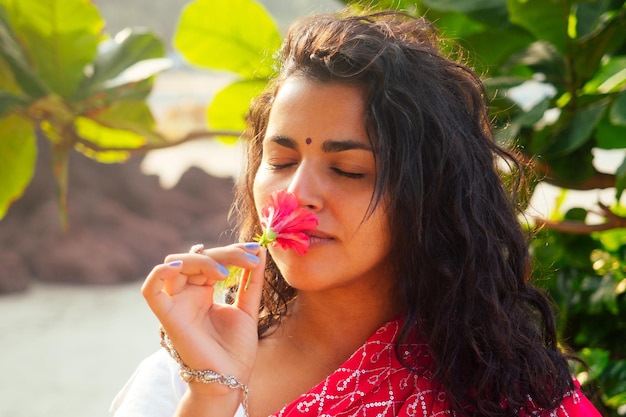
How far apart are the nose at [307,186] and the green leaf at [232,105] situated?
94cm

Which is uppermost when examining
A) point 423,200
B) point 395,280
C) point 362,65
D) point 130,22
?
point 130,22

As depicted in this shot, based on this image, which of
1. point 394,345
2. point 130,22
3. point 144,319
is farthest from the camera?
point 130,22

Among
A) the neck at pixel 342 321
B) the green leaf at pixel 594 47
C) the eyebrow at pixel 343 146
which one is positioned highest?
the green leaf at pixel 594 47

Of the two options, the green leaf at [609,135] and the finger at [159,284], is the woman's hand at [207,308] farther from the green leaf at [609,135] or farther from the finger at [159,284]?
the green leaf at [609,135]

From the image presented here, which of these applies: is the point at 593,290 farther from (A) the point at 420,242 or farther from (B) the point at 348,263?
(B) the point at 348,263

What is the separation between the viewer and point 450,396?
146 cm

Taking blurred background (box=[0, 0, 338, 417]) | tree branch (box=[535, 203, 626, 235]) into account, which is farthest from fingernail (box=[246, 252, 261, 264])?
blurred background (box=[0, 0, 338, 417])

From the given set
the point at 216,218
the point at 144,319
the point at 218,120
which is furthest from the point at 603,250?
the point at 216,218

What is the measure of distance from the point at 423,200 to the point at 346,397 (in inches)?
14.1

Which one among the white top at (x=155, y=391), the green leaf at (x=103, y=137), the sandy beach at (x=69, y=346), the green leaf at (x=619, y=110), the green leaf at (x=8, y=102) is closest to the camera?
the white top at (x=155, y=391)

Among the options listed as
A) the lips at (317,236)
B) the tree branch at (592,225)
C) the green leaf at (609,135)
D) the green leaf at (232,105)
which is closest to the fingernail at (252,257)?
the lips at (317,236)

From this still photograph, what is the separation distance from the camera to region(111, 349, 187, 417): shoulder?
150 cm

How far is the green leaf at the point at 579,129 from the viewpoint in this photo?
5.92 feet

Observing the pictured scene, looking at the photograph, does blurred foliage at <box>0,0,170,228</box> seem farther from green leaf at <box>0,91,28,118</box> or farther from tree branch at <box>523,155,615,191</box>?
tree branch at <box>523,155,615,191</box>
